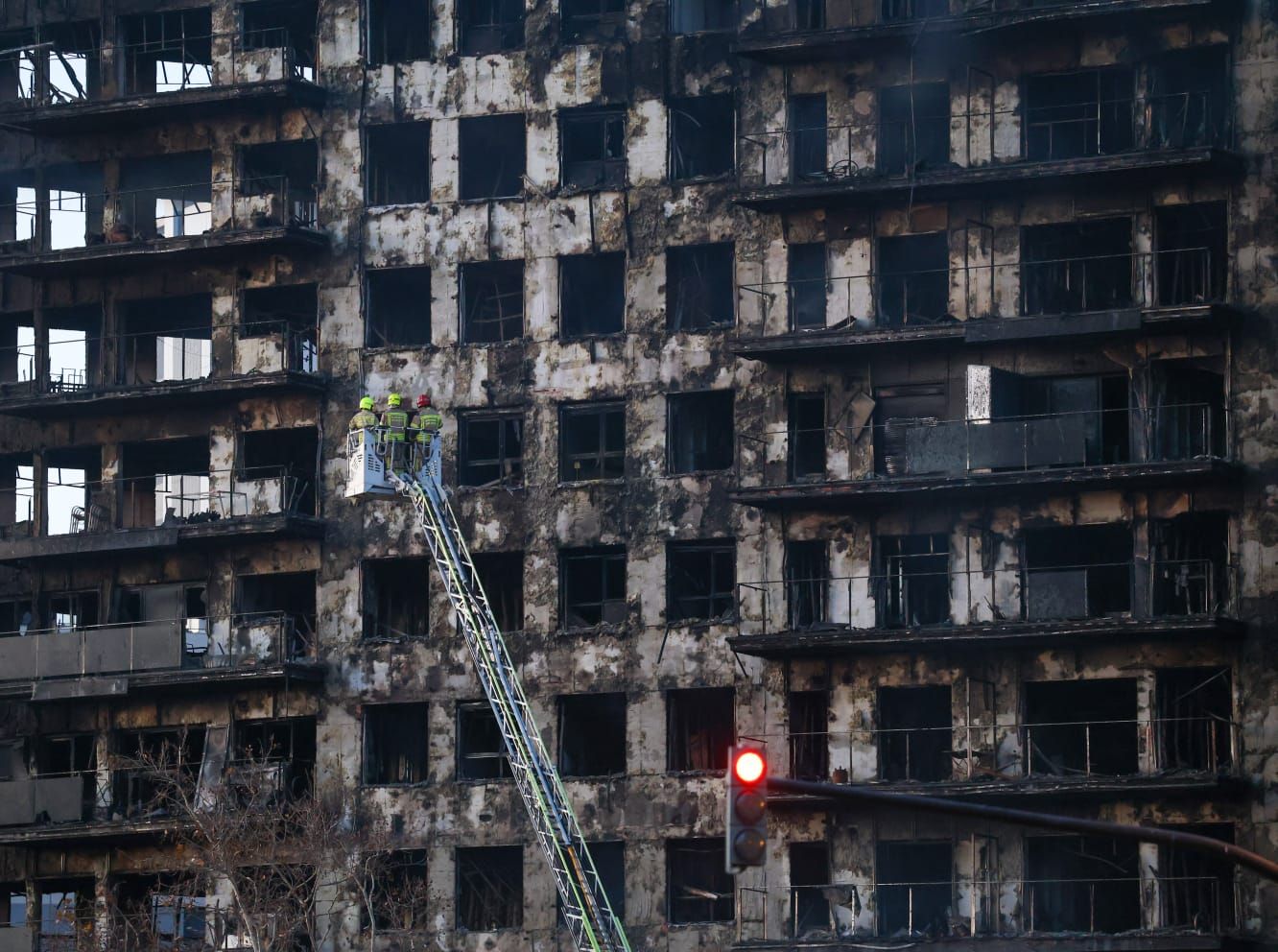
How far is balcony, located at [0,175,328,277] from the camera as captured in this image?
247 feet

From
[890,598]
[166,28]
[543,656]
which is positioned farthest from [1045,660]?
[166,28]

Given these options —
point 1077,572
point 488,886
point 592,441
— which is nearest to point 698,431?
point 592,441

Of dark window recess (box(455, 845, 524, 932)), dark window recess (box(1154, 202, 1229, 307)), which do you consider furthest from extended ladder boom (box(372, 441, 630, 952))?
dark window recess (box(1154, 202, 1229, 307))

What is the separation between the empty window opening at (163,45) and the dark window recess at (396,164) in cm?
621

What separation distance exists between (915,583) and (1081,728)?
5314 mm

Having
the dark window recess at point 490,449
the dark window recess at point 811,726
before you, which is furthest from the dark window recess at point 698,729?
the dark window recess at point 490,449

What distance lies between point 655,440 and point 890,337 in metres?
6.97

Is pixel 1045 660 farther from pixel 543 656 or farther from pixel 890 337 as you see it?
pixel 543 656

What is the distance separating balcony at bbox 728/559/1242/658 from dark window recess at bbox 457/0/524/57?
16.4 m

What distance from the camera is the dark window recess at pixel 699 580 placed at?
232ft

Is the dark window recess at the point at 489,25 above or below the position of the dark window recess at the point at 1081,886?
above

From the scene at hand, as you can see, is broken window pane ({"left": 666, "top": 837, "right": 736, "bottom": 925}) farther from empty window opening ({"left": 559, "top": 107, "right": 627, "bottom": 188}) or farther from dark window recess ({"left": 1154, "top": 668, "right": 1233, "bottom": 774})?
empty window opening ({"left": 559, "top": 107, "right": 627, "bottom": 188})

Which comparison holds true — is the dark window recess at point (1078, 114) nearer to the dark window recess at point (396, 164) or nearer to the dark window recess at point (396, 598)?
the dark window recess at point (396, 164)

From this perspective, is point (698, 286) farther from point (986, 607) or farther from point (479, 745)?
point (479, 745)
